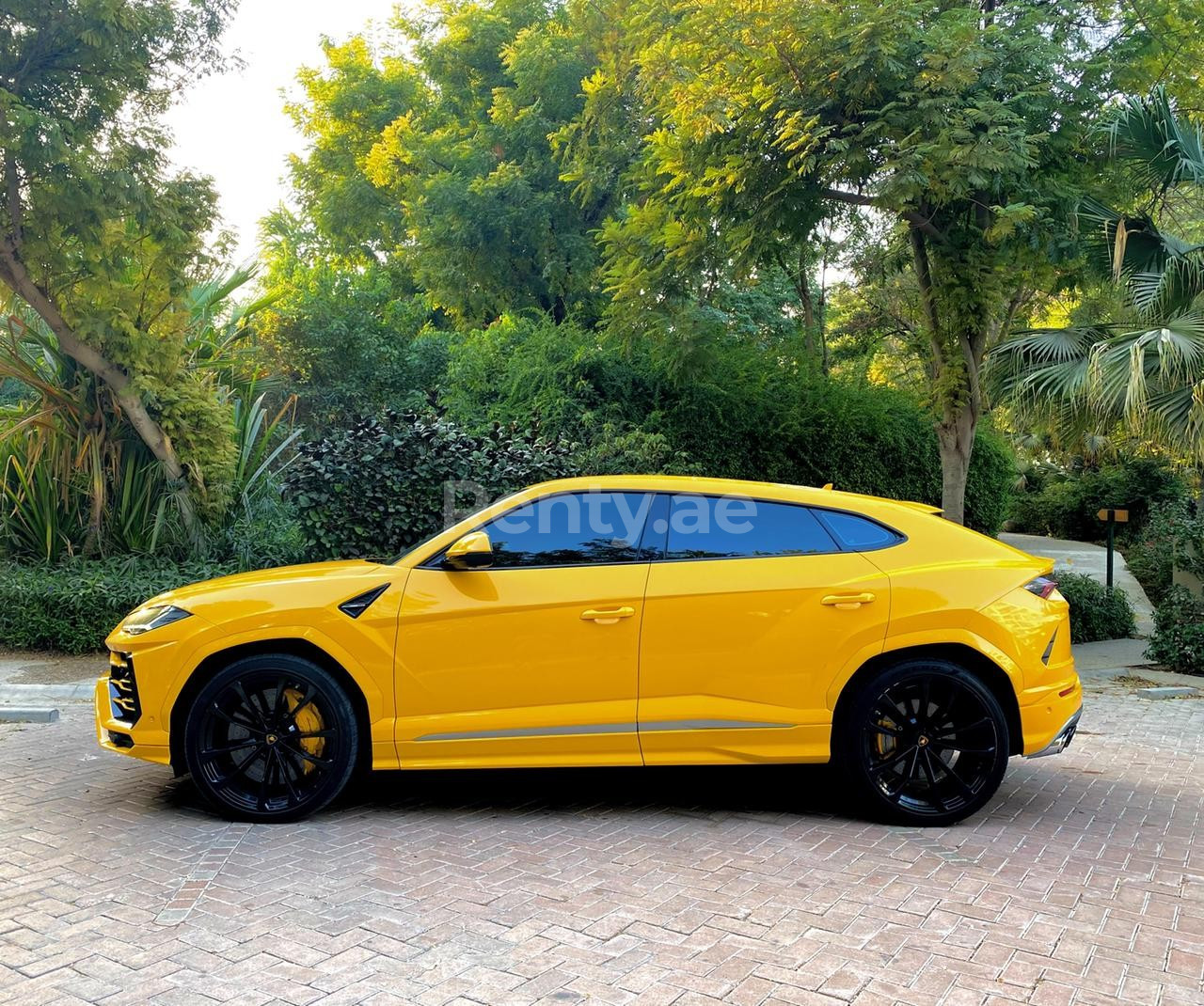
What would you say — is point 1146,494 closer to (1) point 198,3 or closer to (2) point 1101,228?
(2) point 1101,228

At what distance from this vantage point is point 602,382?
44.0ft

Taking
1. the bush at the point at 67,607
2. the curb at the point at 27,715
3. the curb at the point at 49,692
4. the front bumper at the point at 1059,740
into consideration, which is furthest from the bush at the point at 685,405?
the front bumper at the point at 1059,740

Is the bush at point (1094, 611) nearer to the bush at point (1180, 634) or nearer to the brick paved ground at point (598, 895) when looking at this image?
the bush at point (1180, 634)

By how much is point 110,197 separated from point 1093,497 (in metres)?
25.5

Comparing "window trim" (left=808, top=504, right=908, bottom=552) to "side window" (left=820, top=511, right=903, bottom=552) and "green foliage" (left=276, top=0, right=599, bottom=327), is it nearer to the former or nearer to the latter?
"side window" (left=820, top=511, right=903, bottom=552)

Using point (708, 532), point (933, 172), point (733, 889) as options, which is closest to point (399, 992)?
point (733, 889)

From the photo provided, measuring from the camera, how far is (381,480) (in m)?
9.89

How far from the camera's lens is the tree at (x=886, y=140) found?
952 cm

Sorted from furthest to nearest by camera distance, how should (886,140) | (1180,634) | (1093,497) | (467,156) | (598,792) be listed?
1. (1093,497)
2. (467,156)
3. (1180,634)
4. (886,140)
5. (598,792)

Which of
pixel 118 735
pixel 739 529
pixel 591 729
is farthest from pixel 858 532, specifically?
pixel 118 735

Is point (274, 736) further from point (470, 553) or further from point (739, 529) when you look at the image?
point (739, 529)

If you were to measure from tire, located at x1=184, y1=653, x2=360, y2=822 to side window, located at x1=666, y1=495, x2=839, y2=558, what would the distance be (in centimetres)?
185

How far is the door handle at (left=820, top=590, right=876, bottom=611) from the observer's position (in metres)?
5.05

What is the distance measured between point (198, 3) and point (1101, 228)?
9699 mm
